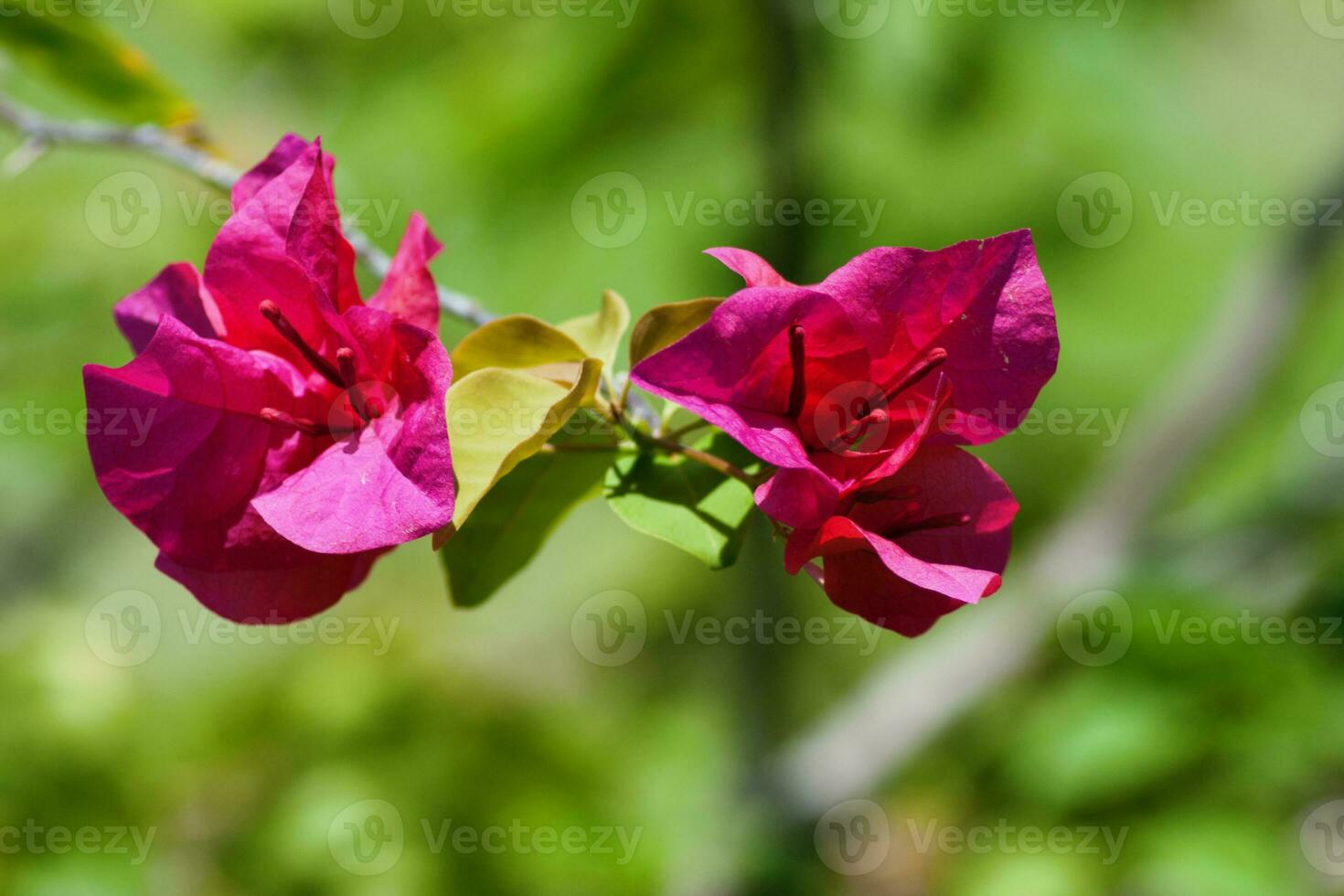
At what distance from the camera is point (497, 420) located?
0.45 m

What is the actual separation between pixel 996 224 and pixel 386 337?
1.72 m

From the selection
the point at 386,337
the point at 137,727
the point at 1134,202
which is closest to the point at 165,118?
the point at 386,337

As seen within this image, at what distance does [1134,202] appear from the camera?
7.16ft

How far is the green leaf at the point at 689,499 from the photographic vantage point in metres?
0.48

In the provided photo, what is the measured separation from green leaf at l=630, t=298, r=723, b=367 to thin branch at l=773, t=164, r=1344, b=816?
1.16 metres

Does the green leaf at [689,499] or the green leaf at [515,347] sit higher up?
the green leaf at [515,347]

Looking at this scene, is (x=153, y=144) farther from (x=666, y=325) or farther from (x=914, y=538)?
(x=914, y=538)

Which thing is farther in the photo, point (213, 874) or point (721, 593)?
point (721, 593)

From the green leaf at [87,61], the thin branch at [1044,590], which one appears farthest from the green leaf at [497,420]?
the thin branch at [1044,590]

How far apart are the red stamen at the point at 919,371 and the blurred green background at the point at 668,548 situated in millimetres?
727

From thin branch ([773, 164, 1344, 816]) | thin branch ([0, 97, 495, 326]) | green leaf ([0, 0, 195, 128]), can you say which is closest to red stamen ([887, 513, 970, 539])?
thin branch ([0, 97, 495, 326])

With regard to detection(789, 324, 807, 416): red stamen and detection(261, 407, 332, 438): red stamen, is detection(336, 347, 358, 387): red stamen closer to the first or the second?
detection(261, 407, 332, 438): red stamen

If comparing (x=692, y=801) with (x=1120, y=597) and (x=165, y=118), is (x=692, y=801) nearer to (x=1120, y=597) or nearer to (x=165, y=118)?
(x=1120, y=597)

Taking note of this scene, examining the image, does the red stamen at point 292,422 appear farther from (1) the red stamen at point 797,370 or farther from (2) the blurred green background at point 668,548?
(2) the blurred green background at point 668,548
